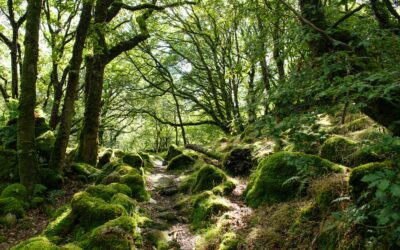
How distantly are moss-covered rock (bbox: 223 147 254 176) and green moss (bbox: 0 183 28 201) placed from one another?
612 centimetres

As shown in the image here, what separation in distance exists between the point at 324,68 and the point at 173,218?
5731 millimetres

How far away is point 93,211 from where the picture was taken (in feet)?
22.4

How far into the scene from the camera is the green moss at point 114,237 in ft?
18.1

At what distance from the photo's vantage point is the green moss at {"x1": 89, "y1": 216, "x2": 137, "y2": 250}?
5504 mm

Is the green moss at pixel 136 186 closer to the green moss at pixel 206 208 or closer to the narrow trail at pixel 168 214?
the narrow trail at pixel 168 214

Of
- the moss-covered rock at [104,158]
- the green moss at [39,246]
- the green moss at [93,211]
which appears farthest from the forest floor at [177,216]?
the moss-covered rock at [104,158]

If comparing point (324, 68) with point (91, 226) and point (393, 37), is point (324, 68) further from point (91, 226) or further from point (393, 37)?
point (91, 226)

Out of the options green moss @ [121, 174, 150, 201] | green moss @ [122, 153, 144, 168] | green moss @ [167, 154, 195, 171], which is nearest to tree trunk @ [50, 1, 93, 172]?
green moss @ [121, 174, 150, 201]

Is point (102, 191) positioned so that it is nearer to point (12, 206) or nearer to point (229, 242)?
point (12, 206)

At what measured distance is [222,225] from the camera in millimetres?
6473

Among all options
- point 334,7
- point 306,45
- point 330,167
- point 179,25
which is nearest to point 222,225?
point 330,167

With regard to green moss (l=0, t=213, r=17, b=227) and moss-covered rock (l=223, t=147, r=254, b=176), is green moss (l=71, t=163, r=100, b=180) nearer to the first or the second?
green moss (l=0, t=213, r=17, b=227)

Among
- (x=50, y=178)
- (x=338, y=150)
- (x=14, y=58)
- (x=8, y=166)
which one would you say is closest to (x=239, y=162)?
(x=338, y=150)

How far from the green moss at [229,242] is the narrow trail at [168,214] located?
2.83ft
